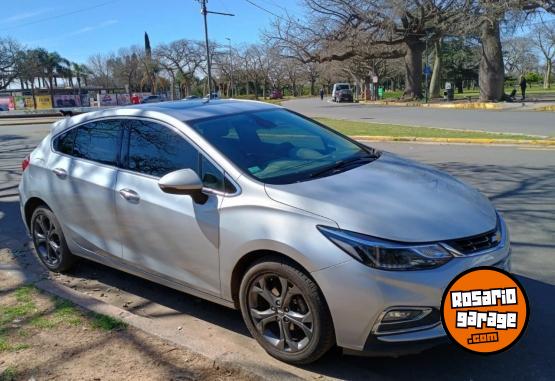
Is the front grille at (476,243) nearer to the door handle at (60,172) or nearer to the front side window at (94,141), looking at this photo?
the front side window at (94,141)

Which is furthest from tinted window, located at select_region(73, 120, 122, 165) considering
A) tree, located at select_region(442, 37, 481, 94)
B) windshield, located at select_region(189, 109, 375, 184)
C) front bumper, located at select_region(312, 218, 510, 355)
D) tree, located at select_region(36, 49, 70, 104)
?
tree, located at select_region(36, 49, 70, 104)

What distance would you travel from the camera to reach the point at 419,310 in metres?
2.81

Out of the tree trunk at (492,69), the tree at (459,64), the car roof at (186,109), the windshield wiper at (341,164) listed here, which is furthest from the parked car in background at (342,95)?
the windshield wiper at (341,164)

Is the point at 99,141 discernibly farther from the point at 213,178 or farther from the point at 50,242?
the point at 213,178

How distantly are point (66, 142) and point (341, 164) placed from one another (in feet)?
9.08

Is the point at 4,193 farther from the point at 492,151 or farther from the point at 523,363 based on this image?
the point at 492,151

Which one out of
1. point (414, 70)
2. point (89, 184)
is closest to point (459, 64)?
point (414, 70)

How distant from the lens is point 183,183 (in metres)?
3.39

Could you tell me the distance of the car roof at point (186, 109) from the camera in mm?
4121

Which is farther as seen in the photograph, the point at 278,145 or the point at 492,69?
the point at 492,69

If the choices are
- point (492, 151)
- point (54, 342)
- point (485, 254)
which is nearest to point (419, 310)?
point (485, 254)

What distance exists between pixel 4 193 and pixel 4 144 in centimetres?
1182

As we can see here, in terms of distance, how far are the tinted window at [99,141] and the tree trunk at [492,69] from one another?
111 feet

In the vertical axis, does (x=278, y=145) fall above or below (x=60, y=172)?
above
